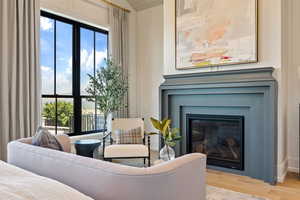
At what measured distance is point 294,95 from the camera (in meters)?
3.70

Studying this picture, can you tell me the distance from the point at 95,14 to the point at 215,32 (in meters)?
2.61

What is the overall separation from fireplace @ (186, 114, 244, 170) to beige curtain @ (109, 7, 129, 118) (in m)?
1.78

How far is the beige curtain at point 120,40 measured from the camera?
16.4ft

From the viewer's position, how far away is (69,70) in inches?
174

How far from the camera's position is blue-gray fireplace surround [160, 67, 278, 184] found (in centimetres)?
309

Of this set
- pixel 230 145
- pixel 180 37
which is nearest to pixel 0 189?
pixel 230 145

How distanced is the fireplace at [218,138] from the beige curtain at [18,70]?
2716 millimetres

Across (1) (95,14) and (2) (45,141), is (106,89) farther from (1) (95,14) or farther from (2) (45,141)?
(2) (45,141)

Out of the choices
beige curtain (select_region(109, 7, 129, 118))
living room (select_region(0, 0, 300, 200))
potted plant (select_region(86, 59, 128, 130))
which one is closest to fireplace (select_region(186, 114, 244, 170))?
living room (select_region(0, 0, 300, 200))

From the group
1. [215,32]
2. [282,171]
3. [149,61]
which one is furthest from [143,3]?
[282,171]

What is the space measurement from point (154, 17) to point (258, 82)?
3.05 m

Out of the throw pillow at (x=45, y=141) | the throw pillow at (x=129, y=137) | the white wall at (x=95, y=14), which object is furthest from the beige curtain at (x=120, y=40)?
the throw pillow at (x=45, y=141)

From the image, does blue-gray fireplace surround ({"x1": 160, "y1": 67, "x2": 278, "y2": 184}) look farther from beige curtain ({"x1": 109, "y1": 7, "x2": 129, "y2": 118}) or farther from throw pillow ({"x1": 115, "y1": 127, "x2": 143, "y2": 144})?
beige curtain ({"x1": 109, "y1": 7, "x2": 129, "y2": 118})

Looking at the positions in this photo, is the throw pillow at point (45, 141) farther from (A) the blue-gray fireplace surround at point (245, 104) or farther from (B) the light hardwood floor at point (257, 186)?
(A) the blue-gray fireplace surround at point (245, 104)
